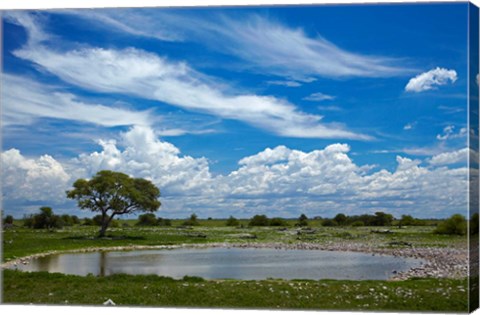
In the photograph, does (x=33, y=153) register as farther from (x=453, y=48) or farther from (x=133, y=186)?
(x=453, y=48)

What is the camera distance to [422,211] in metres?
13.5

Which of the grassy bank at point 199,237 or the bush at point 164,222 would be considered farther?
the bush at point 164,222

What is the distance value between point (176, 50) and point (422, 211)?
5.58 m

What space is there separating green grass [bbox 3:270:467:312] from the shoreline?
30 centimetres

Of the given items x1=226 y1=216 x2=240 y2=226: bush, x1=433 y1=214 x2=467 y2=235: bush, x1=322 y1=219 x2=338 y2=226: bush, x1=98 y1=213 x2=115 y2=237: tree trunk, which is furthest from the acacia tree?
x1=433 y1=214 x2=467 y2=235: bush

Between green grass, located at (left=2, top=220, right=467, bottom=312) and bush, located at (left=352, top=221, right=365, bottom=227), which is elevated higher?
bush, located at (left=352, top=221, right=365, bottom=227)

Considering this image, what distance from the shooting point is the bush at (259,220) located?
569 inches

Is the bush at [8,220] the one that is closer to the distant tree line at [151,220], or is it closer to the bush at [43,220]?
the bush at [43,220]

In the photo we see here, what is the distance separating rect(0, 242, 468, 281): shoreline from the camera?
13.1 meters

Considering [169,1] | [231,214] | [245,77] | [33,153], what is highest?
[169,1]

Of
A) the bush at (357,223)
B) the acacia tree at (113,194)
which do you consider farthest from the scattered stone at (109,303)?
the bush at (357,223)

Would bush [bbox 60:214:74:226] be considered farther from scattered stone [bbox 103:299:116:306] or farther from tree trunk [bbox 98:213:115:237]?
scattered stone [bbox 103:299:116:306]

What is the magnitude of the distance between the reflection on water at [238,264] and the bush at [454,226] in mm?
1052

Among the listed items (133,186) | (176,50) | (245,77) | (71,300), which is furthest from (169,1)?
(71,300)
